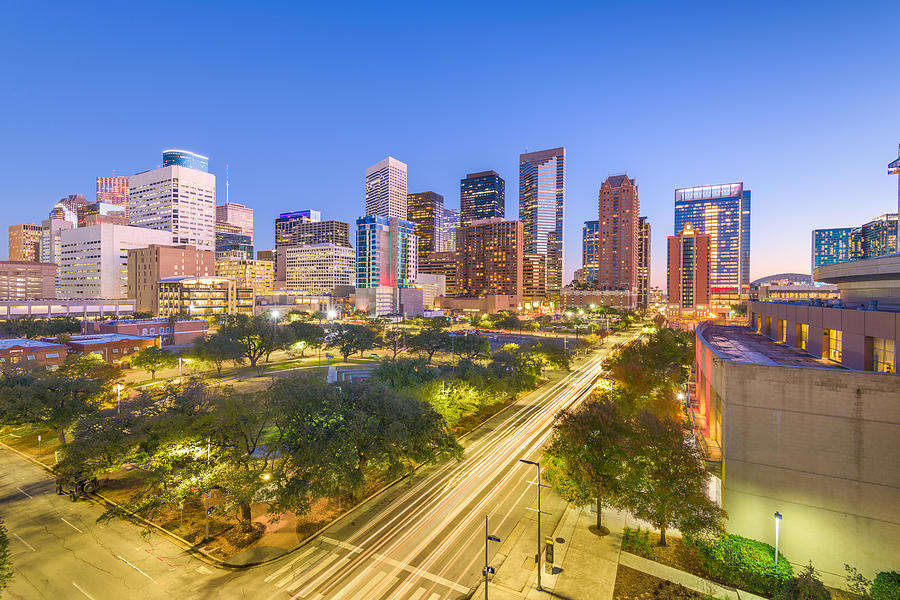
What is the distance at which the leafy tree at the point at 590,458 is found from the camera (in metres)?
22.9

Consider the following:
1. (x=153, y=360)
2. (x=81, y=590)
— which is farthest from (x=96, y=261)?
(x=81, y=590)

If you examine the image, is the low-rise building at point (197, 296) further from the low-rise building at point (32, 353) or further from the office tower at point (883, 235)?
the office tower at point (883, 235)

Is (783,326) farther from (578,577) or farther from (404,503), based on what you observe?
(404,503)

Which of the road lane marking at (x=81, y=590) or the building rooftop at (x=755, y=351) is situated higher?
the building rooftop at (x=755, y=351)

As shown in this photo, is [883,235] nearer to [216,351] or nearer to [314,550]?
[314,550]

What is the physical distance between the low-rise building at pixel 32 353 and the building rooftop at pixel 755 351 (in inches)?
3552

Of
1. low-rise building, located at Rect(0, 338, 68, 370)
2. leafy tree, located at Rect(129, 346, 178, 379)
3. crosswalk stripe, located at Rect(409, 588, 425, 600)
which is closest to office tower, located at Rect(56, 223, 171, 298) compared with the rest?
low-rise building, located at Rect(0, 338, 68, 370)

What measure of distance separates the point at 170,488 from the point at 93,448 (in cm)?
551

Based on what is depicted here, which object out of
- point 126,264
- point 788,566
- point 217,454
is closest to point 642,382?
point 788,566

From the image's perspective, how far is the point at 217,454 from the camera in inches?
879

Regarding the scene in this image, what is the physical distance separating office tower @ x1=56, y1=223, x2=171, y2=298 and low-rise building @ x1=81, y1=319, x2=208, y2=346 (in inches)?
3913

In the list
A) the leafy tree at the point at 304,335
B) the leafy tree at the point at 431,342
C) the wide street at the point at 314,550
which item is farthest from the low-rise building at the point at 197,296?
the wide street at the point at 314,550

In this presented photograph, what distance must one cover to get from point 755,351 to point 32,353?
99.6 meters

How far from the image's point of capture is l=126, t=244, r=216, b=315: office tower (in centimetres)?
15925
